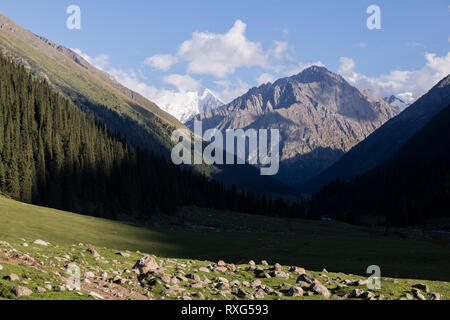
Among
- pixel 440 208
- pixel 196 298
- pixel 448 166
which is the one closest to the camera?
pixel 196 298

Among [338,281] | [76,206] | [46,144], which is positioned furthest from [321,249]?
[46,144]

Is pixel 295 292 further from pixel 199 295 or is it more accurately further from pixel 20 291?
pixel 20 291

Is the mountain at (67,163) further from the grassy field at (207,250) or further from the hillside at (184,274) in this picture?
the hillside at (184,274)

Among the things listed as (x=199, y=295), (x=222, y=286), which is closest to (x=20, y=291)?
(x=199, y=295)

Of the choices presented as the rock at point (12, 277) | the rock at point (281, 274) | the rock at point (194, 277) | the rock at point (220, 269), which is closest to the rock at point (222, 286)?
the rock at point (194, 277)

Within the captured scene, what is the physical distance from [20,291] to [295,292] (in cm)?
1217

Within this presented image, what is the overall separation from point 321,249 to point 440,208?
5398 inches

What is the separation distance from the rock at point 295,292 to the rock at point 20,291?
38.1ft

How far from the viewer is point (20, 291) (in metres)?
14.7

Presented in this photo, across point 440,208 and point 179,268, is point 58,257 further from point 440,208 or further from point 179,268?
point 440,208

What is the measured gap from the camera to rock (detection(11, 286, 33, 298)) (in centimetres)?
1462

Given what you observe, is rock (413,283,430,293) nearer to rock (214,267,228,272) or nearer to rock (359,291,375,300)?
rock (359,291,375,300)
